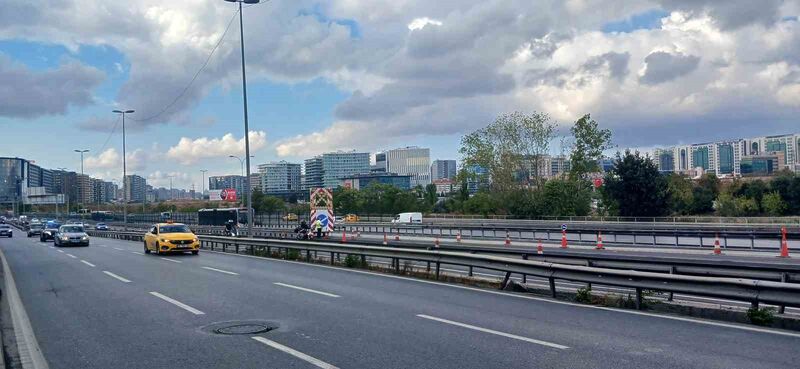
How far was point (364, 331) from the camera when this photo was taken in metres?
10.5

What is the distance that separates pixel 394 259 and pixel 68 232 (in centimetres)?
2976

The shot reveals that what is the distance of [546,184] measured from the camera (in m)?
75.4

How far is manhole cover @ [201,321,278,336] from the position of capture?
34.7ft

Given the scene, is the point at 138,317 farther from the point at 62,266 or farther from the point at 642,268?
the point at 62,266

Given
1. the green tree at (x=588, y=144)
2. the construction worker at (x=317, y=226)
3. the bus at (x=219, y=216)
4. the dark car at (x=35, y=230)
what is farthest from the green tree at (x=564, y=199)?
the dark car at (x=35, y=230)

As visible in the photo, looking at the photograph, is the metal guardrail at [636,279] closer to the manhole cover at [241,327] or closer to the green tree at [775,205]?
the manhole cover at [241,327]

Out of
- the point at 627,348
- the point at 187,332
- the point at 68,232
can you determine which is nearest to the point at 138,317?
the point at 187,332

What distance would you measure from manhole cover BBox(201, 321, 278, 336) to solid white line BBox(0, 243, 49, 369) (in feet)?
8.03

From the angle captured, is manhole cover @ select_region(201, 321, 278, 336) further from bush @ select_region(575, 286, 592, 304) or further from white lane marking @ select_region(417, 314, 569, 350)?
bush @ select_region(575, 286, 592, 304)

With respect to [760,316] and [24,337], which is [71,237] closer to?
[24,337]

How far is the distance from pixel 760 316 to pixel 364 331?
6369mm

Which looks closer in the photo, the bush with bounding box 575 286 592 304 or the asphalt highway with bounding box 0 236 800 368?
the asphalt highway with bounding box 0 236 800 368

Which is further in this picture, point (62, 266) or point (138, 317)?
point (62, 266)

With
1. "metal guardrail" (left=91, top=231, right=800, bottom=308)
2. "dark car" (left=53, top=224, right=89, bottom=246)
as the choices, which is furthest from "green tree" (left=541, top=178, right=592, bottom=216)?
"metal guardrail" (left=91, top=231, right=800, bottom=308)
